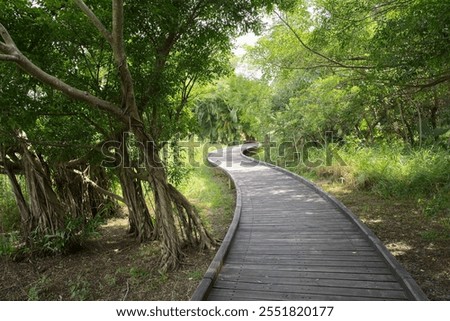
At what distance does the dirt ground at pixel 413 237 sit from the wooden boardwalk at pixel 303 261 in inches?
→ 17.9

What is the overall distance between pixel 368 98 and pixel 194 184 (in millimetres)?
8047

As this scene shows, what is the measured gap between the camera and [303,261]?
14.2 feet

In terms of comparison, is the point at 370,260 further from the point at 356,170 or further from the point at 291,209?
the point at 356,170

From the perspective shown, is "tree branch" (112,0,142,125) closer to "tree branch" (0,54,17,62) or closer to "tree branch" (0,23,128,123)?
"tree branch" (0,23,128,123)

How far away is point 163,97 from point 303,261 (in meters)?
3.41

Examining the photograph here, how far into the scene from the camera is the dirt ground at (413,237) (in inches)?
151

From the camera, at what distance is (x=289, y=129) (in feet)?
44.3

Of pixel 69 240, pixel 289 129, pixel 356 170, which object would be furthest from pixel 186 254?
pixel 289 129

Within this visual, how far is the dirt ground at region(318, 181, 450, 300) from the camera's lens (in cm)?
383

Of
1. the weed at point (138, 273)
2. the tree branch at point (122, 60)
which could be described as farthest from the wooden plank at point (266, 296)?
the tree branch at point (122, 60)

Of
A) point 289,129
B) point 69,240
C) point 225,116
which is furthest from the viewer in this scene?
point 225,116

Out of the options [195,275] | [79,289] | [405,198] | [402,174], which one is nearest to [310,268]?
[195,275]

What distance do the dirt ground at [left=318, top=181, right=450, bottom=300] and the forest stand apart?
4 cm

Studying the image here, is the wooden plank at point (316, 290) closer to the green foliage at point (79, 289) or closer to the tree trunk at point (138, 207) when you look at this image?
the green foliage at point (79, 289)
